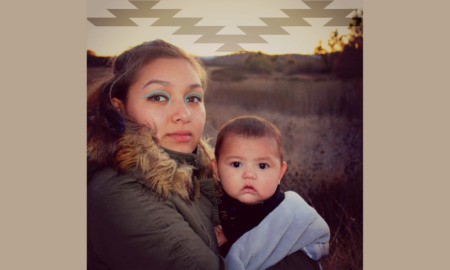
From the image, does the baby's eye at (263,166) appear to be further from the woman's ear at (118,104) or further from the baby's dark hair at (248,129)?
the woman's ear at (118,104)

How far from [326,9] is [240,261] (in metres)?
1.73

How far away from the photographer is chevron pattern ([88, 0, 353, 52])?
9.38 feet

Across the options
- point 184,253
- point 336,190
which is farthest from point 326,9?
point 184,253

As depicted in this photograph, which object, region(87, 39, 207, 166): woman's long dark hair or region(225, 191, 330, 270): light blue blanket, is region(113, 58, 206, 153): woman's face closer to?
region(87, 39, 207, 166): woman's long dark hair

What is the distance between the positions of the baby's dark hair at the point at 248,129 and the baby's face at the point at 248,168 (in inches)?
1.1

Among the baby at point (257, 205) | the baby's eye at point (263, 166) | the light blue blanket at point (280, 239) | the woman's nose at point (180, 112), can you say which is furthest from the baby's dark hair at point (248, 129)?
the light blue blanket at point (280, 239)

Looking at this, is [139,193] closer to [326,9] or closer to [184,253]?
[184,253]

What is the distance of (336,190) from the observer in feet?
9.71

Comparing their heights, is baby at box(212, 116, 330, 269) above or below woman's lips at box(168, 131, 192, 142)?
below

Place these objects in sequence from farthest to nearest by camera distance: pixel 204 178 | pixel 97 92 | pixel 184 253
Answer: pixel 204 178, pixel 97 92, pixel 184 253

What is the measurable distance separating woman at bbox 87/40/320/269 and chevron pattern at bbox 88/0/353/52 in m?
0.26

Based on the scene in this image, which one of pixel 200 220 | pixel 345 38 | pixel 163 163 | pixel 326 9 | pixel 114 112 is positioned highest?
pixel 326 9

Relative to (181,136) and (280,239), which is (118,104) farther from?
(280,239)

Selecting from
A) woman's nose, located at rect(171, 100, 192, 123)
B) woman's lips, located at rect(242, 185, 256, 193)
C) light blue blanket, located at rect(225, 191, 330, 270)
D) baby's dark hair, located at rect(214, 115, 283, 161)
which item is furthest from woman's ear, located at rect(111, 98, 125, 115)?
light blue blanket, located at rect(225, 191, 330, 270)
